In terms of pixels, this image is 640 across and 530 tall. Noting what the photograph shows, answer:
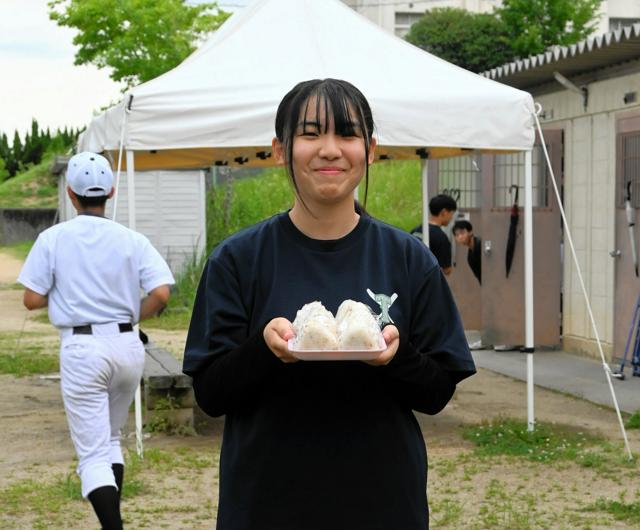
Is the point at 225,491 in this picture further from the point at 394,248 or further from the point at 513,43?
the point at 513,43

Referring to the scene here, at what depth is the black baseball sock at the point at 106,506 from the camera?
546 centimetres

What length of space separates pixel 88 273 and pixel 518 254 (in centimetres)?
870

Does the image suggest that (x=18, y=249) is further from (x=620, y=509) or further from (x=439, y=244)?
(x=620, y=509)

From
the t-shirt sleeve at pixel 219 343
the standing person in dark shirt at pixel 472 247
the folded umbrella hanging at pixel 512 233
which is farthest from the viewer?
the standing person in dark shirt at pixel 472 247

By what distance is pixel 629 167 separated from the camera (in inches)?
473

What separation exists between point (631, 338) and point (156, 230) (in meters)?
11.8

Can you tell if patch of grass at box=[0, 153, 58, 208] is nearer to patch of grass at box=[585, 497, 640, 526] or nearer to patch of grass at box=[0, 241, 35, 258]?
Answer: patch of grass at box=[0, 241, 35, 258]

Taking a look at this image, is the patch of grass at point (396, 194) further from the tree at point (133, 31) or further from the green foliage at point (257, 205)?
the tree at point (133, 31)

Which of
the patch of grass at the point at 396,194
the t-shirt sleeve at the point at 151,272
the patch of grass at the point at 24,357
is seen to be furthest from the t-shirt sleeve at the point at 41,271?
the patch of grass at the point at 396,194

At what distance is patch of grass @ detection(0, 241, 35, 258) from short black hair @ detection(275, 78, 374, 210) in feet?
121

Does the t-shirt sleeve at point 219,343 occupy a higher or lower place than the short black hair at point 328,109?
lower

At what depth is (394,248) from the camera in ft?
8.61

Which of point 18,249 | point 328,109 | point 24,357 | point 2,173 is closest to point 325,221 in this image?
point 328,109

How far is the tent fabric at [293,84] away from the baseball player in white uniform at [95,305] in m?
2.14
